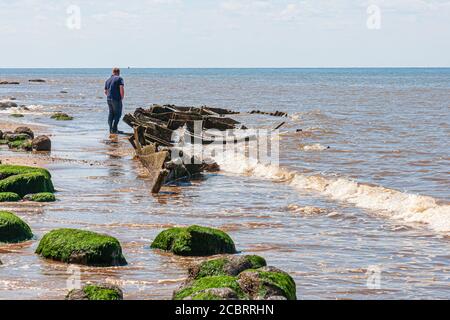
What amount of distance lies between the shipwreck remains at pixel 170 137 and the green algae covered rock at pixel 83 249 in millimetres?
5923

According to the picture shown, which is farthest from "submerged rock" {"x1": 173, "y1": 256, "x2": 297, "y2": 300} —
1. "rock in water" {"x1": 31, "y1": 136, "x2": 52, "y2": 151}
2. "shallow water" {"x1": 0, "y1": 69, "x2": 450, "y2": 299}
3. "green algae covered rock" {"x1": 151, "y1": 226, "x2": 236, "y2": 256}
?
"rock in water" {"x1": 31, "y1": 136, "x2": 52, "y2": 151}

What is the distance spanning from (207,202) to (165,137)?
9203 millimetres

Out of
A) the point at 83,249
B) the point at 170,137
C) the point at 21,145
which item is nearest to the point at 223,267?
the point at 83,249

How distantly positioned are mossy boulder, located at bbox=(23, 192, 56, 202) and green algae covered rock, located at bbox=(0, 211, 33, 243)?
311cm

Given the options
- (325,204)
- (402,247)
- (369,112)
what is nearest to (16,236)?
(402,247)

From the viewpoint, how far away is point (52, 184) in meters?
15.1

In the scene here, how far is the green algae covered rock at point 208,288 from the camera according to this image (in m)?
6.57

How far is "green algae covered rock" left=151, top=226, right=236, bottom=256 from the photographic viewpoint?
9.86 metres

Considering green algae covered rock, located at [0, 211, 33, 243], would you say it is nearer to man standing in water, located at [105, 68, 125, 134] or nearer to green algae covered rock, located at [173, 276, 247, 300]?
green algae covered rock, located at [173, 276, 247, 300]

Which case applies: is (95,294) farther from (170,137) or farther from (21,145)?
(170,137)

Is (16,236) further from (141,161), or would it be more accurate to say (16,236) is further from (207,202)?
(141,161)

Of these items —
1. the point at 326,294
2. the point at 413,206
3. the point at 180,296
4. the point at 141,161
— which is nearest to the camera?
the point at 180,296

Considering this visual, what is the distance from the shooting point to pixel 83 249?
9.24m

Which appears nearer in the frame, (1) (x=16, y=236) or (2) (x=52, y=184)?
(1) (x=16, y=236)
